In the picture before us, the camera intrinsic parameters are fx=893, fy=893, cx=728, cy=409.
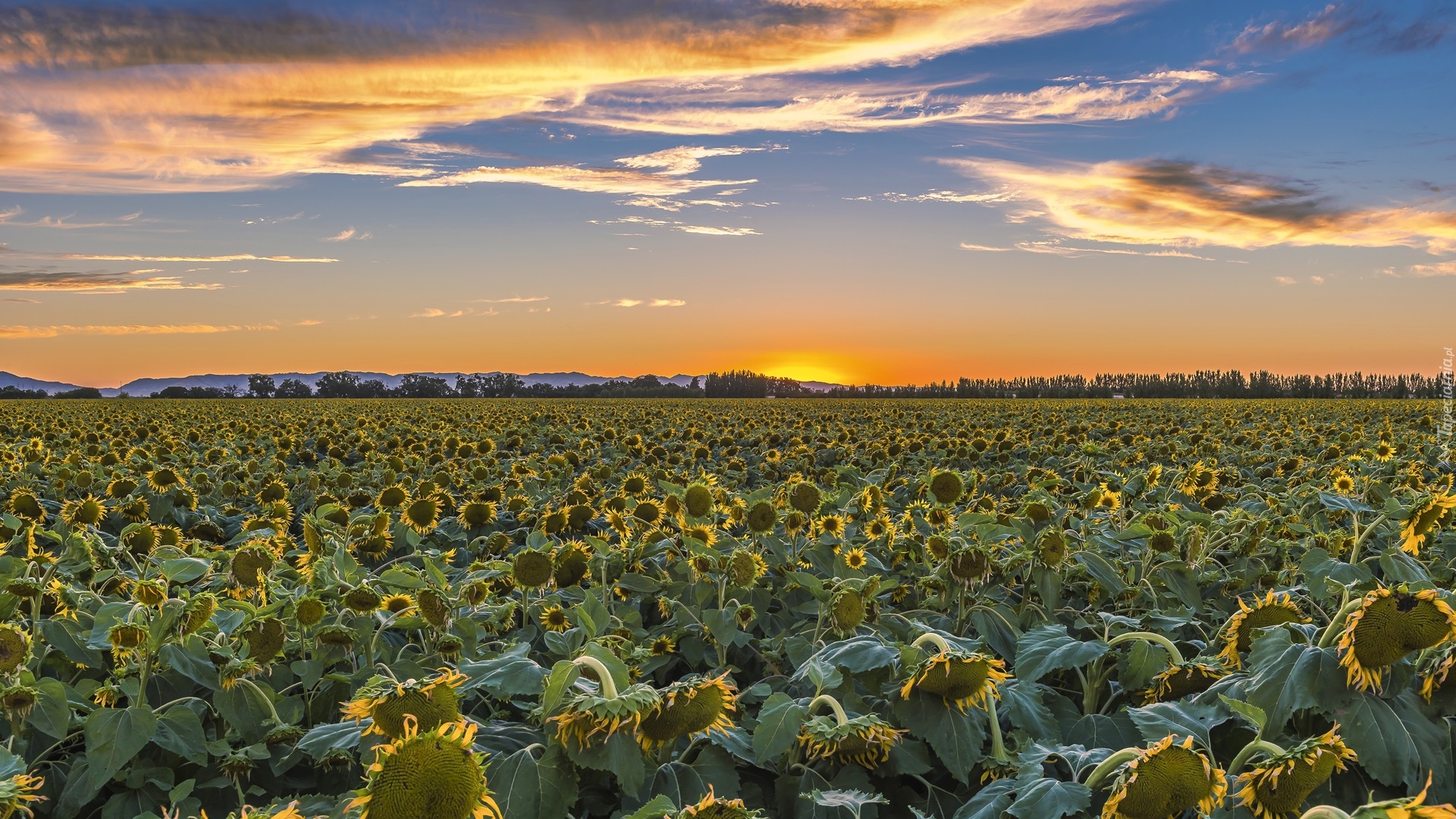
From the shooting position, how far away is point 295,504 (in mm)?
9422

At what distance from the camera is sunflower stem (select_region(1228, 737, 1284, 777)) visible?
2.06m

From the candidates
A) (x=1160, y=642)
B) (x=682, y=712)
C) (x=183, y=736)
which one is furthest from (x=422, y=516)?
(x=1160, y=642)

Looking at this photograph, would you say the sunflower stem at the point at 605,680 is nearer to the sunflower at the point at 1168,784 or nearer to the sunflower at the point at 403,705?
the sunflower at the point at 403,705

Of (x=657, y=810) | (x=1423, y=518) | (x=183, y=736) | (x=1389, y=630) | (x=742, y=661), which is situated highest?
(x=1423, y=518)

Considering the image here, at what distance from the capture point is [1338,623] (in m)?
2.44

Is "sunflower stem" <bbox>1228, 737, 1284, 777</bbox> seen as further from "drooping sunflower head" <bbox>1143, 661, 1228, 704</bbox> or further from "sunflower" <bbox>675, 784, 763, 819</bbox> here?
"sunflower" <bbox>675, 784, 763, 819</bbox>

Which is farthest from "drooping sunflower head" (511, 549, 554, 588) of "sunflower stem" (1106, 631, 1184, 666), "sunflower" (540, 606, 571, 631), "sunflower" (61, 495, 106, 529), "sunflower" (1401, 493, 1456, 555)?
"sunflower" (61, 495, 106, 529)

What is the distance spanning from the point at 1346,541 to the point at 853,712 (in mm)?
3942

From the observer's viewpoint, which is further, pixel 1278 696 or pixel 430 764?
pixel 1278 696

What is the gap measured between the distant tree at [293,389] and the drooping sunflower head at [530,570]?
7205 cm

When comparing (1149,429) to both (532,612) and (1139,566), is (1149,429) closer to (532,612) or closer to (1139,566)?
(1139,566)

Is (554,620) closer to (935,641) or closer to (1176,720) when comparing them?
(935,641)

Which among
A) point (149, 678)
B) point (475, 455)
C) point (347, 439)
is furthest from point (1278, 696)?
point (347, 439)

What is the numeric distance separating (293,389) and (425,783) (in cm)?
7902
